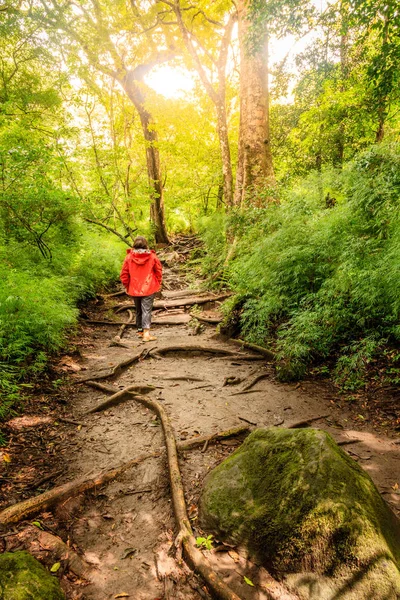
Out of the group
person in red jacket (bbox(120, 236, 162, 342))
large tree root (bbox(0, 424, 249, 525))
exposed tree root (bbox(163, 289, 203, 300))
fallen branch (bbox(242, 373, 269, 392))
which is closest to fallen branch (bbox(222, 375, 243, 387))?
fallen branch (bbox(242, 373, 269, 392))

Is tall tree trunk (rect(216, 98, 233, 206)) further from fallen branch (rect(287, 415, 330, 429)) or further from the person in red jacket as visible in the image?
fallen branch (rect(287, 415, 330, 429))

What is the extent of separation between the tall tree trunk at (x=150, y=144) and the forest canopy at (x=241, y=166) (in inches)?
5.2

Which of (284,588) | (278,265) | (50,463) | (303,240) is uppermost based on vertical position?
(303,240)

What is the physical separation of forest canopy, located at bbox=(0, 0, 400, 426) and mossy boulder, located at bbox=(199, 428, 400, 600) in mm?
2589

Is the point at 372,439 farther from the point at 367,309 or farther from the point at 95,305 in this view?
the point at 95,305

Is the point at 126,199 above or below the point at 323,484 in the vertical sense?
above

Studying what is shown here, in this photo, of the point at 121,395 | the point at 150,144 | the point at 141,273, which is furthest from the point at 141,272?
the point at 150,144

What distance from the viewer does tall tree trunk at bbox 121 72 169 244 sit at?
15.3 meters

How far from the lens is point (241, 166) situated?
425 inches

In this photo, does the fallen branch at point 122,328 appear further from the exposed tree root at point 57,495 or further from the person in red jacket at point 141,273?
the exposed tree root at point 57,495

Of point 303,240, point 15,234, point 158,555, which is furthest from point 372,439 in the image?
point 15,234

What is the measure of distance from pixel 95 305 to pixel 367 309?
8520mm

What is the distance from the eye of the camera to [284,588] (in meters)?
2.14

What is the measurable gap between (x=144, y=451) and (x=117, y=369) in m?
2.58
